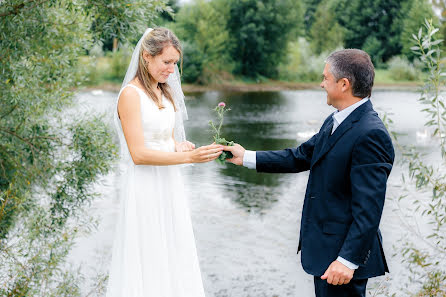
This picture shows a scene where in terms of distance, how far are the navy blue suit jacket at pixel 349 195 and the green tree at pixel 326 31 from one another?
5314cm

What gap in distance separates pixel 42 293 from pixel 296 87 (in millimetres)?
38374

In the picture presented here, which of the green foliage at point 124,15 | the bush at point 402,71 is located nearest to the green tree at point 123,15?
the green foliage at point 124,15

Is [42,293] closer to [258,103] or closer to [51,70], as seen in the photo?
[51,70]

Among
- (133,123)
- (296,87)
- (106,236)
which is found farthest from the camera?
(296,87)

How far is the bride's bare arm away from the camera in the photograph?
3.11m

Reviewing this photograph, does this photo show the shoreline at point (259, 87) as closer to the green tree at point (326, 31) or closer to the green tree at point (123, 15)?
the green tree at point (326, 31)

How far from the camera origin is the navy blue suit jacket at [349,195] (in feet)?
8.62

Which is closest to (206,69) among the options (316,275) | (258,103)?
(258,103)

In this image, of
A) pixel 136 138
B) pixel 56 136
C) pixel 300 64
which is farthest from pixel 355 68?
pixel 300 64

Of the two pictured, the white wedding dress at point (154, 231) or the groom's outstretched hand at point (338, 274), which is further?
the white wedding dress at point (154, 231)

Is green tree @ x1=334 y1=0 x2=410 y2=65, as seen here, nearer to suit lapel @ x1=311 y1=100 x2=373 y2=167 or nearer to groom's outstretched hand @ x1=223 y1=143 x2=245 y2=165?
groom's outstretched hand @ x1=223 y1=143 x2=245 y2=165

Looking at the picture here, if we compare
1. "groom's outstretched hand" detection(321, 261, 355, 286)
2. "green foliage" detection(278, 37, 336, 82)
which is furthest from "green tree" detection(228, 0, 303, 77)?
"groom's outstretched hand" detection(321, 261, 355, 286)

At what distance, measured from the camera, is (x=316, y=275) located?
2934 mm

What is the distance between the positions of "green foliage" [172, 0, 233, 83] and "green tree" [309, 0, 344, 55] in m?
12.6
